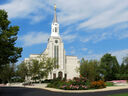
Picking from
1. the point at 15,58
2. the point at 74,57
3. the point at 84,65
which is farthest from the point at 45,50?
the point at 15,58

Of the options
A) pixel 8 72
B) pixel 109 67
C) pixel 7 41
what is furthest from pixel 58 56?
pixel 7 41

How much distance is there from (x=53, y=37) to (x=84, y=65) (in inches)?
1363

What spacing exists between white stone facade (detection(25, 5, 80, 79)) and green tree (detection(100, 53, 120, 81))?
762 inches

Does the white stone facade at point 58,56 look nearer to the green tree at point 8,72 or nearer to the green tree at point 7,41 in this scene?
the green tree at point 8,72

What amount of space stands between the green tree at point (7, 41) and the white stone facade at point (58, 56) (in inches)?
2167

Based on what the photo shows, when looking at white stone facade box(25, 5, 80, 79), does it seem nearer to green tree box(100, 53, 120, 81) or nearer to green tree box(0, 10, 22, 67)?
green tree box(100, 53, 120, 81)

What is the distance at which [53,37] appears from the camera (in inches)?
3130

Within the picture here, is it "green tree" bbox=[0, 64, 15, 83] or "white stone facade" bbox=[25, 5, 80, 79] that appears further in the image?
"white stone facade" bbox=[25, 5, 80, 79]

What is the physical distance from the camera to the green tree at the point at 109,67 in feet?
202

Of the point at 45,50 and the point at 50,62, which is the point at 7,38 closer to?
the point at 50,62

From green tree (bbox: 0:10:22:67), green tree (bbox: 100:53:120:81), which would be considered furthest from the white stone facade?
green tree (bbox: 0:10:22:67)

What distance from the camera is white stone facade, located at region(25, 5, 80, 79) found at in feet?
253

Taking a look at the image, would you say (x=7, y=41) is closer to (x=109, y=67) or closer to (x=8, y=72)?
(x=8, y=72)

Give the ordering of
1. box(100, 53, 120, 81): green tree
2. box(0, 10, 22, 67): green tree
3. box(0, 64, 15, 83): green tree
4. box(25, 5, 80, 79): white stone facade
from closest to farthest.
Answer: box(0, 10, 22, 67): green tree → box(0, 64, 15, 83): green tree → box(100, 53, 120, 81): green tree → box(25, 5, 80, 79): white stone facade
